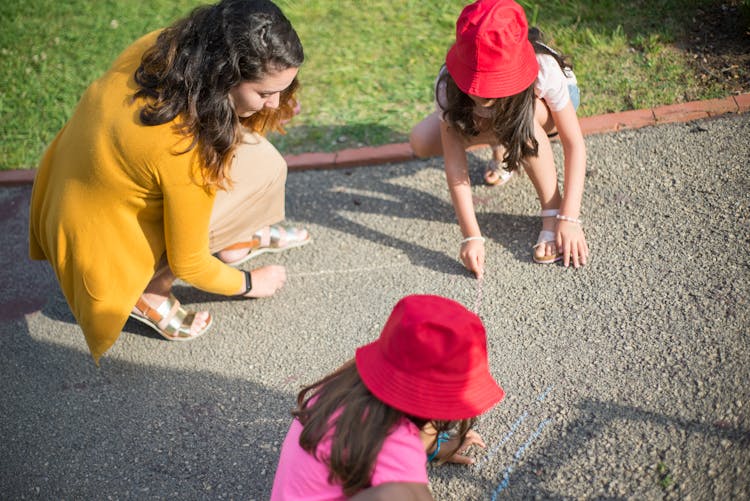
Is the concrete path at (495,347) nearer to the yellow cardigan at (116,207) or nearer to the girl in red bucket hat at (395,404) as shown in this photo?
the yellow cardigan at (116,207)

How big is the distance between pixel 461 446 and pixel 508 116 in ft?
3.93

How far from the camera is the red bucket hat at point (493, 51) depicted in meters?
2.19

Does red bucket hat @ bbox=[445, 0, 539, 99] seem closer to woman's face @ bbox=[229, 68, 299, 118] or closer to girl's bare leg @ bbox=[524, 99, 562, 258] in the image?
girl's bare leg @ bbox=[524, 99, 562, 258]

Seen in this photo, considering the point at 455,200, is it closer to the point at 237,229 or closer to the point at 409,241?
the point at 409,241

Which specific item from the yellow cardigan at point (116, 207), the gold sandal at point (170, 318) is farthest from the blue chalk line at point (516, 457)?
the gold sandal at point (170, 318)

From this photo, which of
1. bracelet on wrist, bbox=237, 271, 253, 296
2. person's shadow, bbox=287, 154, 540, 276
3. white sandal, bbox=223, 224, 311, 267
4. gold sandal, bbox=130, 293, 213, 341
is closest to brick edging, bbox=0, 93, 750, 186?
person's shadow, bbox=287, 154, 540, 276

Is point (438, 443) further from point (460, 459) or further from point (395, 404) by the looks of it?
point (395, 404)

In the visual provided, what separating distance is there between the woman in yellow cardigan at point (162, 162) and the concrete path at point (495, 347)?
0.33 meters

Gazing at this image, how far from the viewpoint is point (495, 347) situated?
2.57 meters

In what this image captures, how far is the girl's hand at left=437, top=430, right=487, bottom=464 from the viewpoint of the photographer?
86.0 inches

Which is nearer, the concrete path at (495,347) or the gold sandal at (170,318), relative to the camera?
the concrete path at (495,347)

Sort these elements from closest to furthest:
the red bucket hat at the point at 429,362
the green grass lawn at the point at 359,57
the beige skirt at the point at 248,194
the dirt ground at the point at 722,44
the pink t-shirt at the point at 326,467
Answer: the red bucket hat at the point at 429,362 < the pink t-shirt at the point at 326,467 < the beige skirt at the point at 248,194 < the dirt ground at the point at 722,44 < the green grass lawn at the point at 359,57

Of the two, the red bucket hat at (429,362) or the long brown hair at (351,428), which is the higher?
the red bucket hat at (429,362)

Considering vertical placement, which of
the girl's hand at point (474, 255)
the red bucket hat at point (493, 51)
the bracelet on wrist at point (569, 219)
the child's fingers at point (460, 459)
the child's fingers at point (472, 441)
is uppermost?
the red bucket hat at point (493, 51)
